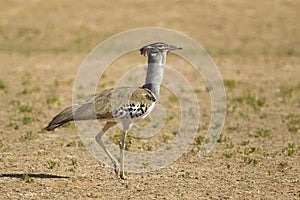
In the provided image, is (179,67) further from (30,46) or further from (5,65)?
(30,46)

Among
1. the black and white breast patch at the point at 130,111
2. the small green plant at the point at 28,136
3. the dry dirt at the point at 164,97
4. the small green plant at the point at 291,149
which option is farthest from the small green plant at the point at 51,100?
the black and white breast patch at the point at 130,111

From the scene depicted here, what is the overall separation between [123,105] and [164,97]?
23.6 ft

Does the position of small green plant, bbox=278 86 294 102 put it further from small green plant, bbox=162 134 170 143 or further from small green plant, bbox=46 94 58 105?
small green plant, bbox=46 94 58 105

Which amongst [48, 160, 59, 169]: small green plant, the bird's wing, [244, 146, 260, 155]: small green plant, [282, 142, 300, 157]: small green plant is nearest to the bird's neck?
the bird's wing

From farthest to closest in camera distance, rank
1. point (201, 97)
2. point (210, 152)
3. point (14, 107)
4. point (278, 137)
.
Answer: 1. point (201, 97)
2. point (14, 107)
3. point (278, 137)
4. point (210, 152)

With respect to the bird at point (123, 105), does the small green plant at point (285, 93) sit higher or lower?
higher

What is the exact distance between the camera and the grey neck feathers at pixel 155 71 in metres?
7.35

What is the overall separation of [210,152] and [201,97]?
5.37m

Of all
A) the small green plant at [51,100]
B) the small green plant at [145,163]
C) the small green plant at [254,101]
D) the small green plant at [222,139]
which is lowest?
the small green plant at [145,163]

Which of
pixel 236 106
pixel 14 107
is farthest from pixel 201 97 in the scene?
pixel 14 107

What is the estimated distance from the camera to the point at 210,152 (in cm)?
906

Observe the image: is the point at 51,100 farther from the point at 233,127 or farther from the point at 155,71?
the point at 155,71

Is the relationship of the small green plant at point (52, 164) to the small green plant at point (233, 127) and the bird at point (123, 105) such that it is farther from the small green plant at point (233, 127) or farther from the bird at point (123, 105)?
the small green plant at point (233, 127)

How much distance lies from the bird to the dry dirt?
0.68 m
